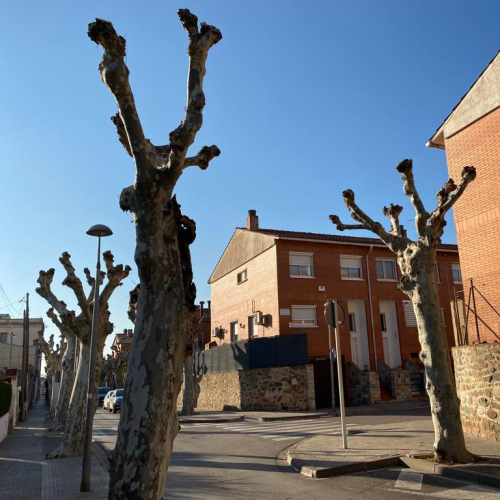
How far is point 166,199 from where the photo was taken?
5.10 m

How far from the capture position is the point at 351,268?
27.7 metres

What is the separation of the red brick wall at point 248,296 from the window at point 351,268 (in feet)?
14.0

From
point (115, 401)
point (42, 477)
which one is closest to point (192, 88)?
point (42, 477)

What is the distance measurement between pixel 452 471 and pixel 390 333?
21.4 meters

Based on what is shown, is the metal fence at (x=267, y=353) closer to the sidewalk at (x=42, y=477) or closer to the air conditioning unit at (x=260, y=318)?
the air conditioning unit at (x=260, y=318)

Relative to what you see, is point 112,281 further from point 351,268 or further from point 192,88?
point 351,268

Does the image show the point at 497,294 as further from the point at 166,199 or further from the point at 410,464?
the point at 166,199

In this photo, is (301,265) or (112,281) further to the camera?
(301,265)

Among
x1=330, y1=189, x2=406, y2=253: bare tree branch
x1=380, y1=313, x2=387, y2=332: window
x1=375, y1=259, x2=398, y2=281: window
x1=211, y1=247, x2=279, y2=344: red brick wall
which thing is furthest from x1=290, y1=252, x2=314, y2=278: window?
x1=330, y1=189, x2=406, y2=253: bare tree branch

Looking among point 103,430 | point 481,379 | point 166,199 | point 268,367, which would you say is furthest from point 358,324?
point 166,199

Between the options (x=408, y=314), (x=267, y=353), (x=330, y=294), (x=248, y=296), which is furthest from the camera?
(x=248, y=296)

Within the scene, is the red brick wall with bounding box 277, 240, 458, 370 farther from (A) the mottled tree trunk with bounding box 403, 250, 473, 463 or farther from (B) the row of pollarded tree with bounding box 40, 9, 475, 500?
(B) the row of pollarded tree with bounding box 40, 9, 475, 500

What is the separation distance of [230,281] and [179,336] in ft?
93.2

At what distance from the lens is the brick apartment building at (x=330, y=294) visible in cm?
2575
